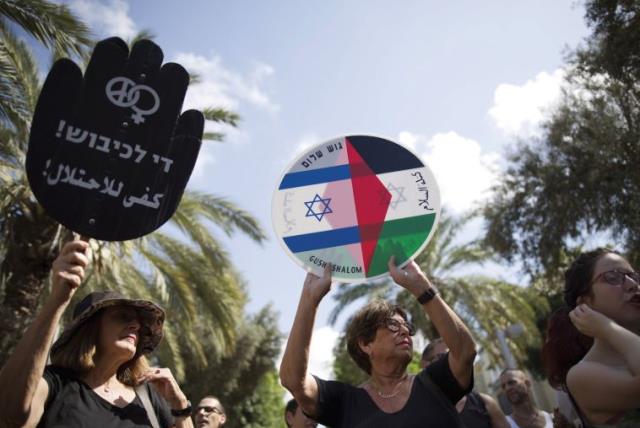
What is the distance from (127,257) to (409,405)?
8.70 meters

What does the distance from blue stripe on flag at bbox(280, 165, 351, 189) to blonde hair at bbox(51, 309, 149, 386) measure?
3.41ft

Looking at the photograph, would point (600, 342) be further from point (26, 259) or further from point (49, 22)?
point (26, 259)

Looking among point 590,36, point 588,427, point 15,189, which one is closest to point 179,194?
point 588,427

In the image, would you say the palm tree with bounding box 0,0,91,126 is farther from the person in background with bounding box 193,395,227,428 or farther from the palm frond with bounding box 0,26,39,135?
the person in background with bounding box 193,395,227,428

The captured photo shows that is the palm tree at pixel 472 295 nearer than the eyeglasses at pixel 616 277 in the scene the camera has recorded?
No

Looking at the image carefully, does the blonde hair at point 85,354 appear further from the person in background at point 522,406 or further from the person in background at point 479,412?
the person in background at point 522,406

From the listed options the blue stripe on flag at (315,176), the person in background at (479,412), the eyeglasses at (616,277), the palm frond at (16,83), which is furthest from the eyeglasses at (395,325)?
the palm frond at (16,83)

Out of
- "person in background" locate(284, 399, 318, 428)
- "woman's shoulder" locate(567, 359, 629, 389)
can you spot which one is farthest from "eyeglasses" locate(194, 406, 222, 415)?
"woman's shoulder" locate(567, 359, 629, 389)

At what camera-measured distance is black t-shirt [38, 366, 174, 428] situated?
2.03 meters

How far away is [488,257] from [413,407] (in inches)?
526

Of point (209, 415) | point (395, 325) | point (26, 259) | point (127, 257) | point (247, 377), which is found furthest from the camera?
point (247, 377)

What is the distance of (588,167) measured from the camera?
1251 centimetres

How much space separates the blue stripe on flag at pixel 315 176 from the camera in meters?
2.63

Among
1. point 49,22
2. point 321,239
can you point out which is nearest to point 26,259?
point 49,22
